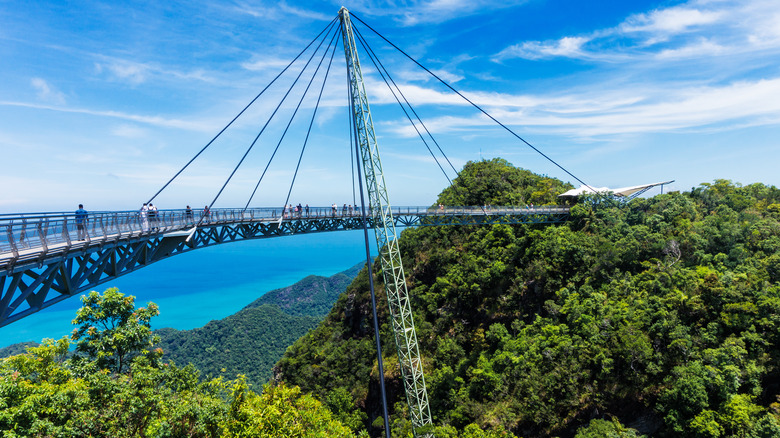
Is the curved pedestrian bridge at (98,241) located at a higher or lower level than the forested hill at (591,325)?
higher

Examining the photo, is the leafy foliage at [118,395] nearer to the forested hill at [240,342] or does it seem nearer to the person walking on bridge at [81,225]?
the person walking on bridge at [81,225]

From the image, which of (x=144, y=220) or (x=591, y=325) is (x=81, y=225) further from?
(x=591, y=325)

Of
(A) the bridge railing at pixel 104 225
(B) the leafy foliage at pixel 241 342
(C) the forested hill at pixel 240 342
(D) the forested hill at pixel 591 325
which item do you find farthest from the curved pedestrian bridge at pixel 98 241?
(B) the leafy foliage at pixel 241 342

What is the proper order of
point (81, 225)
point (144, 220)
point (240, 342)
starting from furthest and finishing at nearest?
point (240, 342) < point (144, 220) < point (81, 225)

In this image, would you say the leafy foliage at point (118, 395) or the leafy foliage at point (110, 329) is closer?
the leafy foliage at point (118, 395)

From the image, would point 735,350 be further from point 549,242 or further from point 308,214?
point 308,214

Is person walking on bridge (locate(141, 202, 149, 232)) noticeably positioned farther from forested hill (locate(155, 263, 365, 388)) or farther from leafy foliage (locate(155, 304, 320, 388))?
leafy foliage (locate(155, 304, 320, 388))

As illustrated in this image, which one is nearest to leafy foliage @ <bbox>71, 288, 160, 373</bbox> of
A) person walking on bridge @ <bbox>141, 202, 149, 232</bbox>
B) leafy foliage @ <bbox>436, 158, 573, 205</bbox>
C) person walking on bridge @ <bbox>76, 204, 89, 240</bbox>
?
person walking on bridge @ <bbox>76, 204, 89, 240</bbox>

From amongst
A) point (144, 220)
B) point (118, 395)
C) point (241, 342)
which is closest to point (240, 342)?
point (241, 342)

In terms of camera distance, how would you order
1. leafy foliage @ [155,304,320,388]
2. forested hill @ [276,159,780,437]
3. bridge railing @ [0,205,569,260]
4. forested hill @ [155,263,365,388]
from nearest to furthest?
bridge railing @ [0,205,569,260]
forested hill @ [276,159,780,437]
forested hill @ [155,263,365,388]
leafy foliage @ [155,304,320,388]
